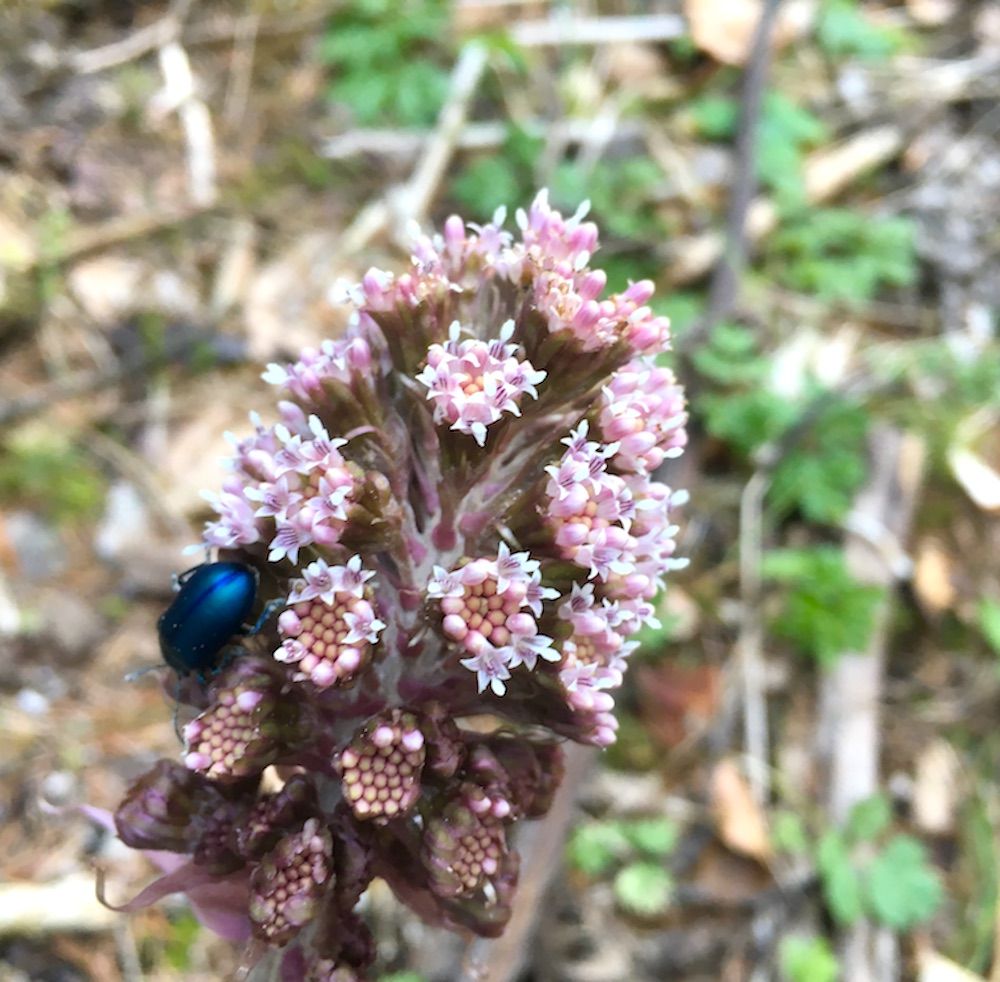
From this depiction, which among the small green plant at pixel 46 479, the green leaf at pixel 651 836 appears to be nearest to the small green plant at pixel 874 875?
the green leaf at pixel 651 836

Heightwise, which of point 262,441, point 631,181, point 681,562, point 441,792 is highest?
point 262,441

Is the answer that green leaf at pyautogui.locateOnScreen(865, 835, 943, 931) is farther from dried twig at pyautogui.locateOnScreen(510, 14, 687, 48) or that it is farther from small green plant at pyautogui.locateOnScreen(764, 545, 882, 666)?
dried twig at pyautogui.locateOnScreen(510, 14, 687, 48)

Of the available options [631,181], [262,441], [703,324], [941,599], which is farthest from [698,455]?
[262,441]

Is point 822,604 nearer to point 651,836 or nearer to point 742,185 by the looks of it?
point 651,836

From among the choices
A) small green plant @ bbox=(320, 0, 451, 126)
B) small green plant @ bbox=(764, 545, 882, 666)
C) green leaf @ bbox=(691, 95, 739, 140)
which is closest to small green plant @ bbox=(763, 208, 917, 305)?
green leaf @ bbox=(691, 95, 739, 140)

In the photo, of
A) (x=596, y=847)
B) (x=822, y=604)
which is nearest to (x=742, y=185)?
(x=822, y=604)

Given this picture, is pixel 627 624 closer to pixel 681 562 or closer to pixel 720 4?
pixel 681 562
